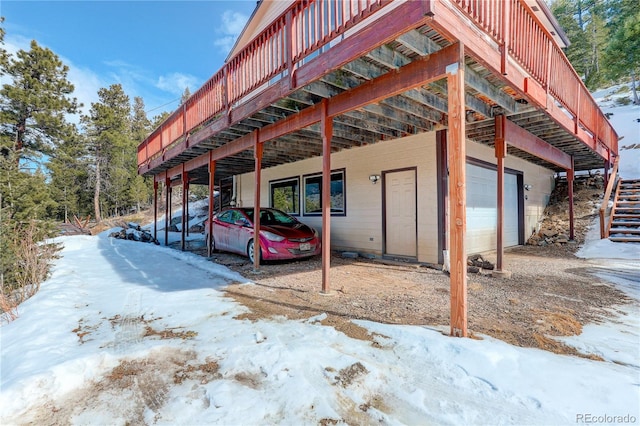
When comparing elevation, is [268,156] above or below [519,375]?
above

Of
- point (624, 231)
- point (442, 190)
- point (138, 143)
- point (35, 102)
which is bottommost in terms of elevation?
point (624, 231)

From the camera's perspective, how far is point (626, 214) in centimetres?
859

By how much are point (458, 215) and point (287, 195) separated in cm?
768

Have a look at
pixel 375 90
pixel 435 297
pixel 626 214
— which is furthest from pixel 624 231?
pixel 375 90

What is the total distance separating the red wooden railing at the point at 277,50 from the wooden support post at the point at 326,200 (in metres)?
0.91

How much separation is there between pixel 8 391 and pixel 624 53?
26.3 m

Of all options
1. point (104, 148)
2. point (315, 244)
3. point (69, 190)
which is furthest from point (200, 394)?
point (69, 190)

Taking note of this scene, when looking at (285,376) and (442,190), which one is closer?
(285,376)

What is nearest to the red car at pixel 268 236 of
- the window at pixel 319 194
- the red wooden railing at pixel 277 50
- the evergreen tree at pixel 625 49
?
the window at pixel 319 194

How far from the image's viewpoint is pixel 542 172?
1072 cm

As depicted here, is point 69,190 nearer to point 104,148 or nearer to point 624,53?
point 104,148

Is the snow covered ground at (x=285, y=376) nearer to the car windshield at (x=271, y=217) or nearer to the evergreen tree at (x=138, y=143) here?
the car windshield at (x=271, y=217)

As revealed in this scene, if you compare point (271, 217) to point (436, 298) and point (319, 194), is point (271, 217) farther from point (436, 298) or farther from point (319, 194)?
point (436, 298)

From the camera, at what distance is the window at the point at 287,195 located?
31.3 feet
